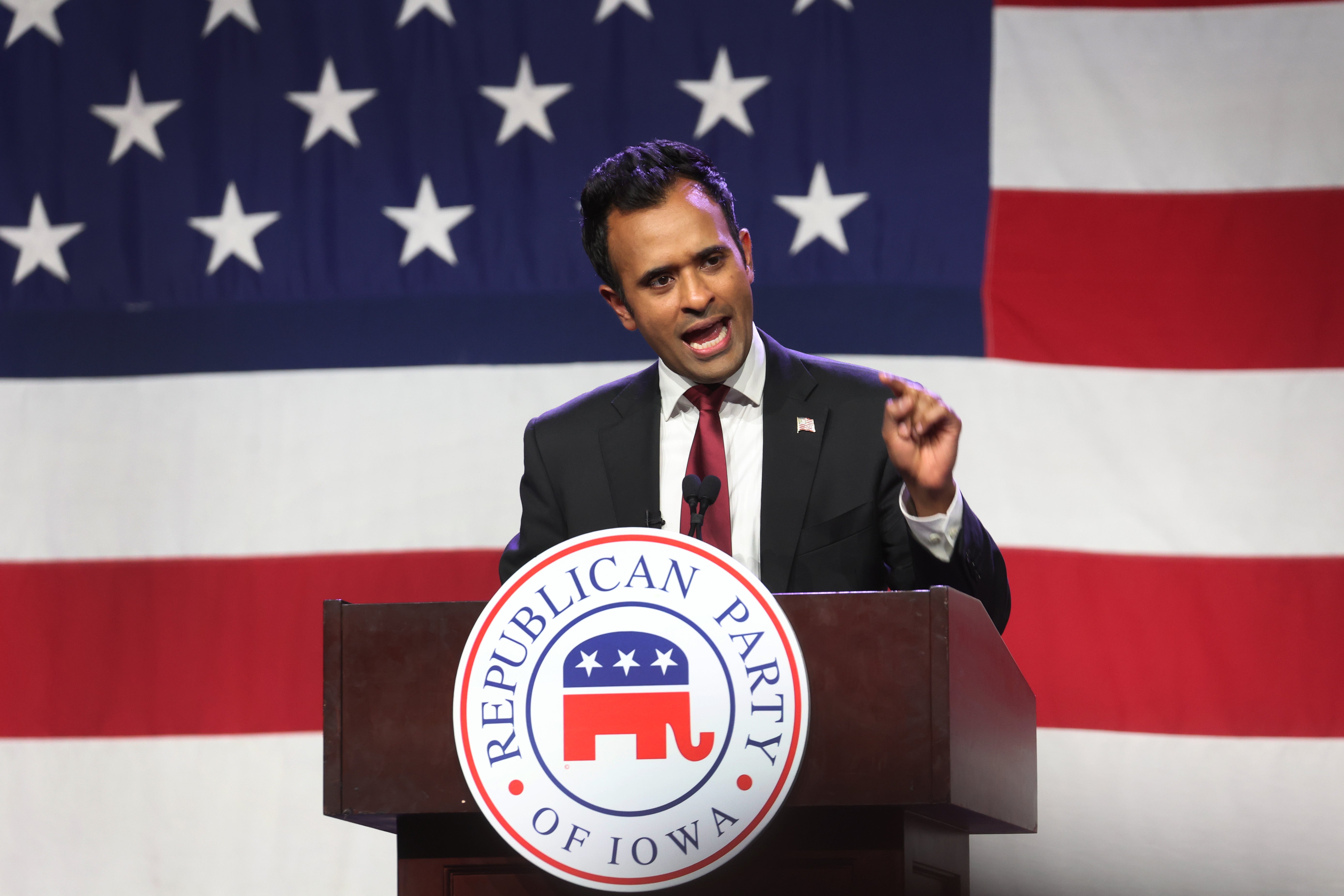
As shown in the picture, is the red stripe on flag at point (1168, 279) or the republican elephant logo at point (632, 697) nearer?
the republican elephant logo at point (632, 697)

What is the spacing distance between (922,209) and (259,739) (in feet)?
6.45

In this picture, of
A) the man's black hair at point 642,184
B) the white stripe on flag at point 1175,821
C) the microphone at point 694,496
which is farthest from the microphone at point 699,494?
the white stripe on flag at point 1175,821

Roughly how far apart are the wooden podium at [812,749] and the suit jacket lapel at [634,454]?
535 millimetres

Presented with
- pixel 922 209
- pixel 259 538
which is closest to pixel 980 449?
pixel 922 209

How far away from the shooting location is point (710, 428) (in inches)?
67.2

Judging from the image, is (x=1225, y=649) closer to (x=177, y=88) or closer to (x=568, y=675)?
(x=568, y=675)

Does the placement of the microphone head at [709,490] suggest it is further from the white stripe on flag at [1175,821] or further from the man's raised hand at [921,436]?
the white stripe on flag at [1175,821]

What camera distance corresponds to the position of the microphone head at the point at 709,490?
133cm

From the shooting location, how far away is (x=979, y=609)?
4.17 feet

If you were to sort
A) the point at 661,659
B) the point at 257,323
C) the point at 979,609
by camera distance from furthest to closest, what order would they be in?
1. the point at 257,323
2. the point at 979,609
3. the point at 661,659

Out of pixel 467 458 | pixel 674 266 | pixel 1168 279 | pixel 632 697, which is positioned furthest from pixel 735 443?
pixel 1168 279

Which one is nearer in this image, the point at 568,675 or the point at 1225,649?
the point at 568,675

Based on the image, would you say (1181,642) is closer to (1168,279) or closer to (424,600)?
(1168,279)

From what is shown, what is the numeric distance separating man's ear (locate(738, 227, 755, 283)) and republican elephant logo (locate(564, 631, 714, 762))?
0.82m
